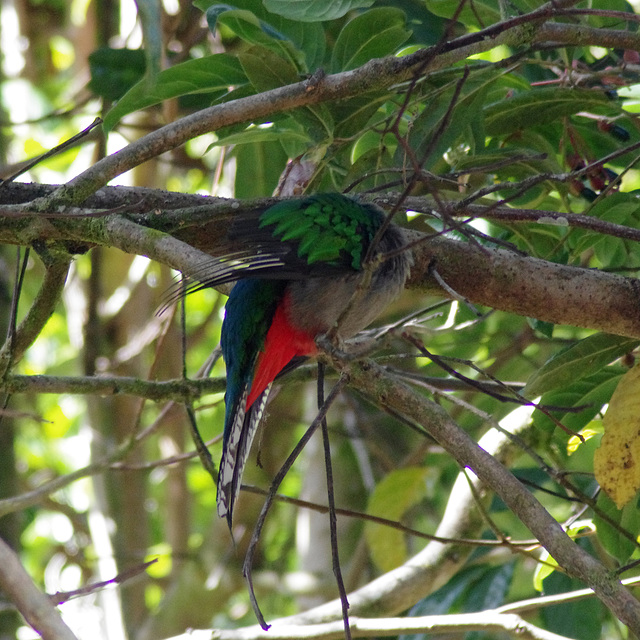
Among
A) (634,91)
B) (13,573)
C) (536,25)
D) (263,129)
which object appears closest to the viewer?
(13,573)

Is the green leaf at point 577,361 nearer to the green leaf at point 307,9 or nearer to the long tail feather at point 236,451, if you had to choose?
the long tail feather at point 236,451

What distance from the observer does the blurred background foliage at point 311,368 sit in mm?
2291

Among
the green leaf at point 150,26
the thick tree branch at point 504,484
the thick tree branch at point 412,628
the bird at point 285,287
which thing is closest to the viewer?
the green leaf at point 150,26

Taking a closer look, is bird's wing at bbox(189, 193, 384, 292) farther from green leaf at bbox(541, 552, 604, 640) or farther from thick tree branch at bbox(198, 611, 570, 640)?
green leaf at bbox(541, 552, 604, 640)

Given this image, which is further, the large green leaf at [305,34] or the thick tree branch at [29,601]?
the large green leaf at [305,34]

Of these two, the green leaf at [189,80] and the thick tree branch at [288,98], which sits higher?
the green leaf at [189,80]

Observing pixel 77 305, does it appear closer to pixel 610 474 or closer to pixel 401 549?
pixel 401 549

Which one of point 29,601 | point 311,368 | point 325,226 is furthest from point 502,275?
point 29,601

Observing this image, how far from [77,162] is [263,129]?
351 centimetres

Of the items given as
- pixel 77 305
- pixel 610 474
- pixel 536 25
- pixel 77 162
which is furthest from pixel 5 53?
pixel 610 474

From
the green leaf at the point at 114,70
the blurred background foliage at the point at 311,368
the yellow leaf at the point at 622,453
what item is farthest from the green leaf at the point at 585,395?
the green leaf at the point at 114,70

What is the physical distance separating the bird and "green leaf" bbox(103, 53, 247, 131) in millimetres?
532

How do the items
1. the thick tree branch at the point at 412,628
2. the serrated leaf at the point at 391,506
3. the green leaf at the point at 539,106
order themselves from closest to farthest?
the thick tree branch at the point at 412,628 → the green leaf at the point at 539,106 → the serrated leaf at the point at 391,506

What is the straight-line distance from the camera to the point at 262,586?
465cm
